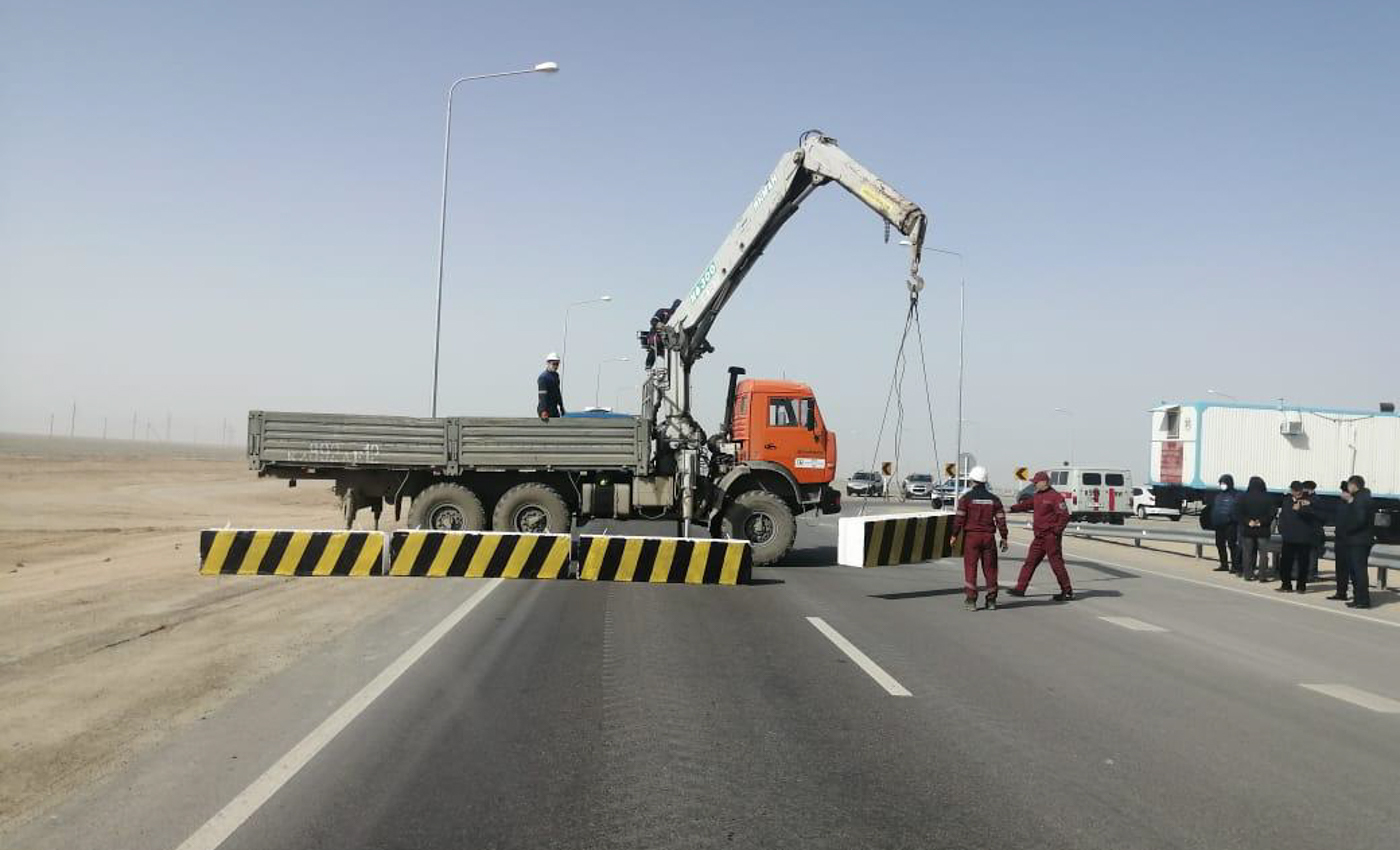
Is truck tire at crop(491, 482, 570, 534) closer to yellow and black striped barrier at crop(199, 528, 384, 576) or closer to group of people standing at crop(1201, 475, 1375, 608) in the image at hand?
yellow and black striped barrier at crop(199, 528, 384, 576)

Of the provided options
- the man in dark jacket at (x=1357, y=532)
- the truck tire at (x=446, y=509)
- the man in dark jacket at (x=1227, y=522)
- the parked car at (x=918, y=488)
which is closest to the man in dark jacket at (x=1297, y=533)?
the man in dark jacket at (x=1357, y=532)

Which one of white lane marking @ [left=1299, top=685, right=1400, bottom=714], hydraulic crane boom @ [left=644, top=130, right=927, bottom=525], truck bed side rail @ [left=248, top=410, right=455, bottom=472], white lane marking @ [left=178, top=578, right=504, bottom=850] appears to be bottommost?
white lane marking @ [left=178, top=578, right=504, bottom=850]

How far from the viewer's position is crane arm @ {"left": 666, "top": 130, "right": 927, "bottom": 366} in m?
16.5

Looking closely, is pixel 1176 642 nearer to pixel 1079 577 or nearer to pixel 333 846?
pixel 1079 577

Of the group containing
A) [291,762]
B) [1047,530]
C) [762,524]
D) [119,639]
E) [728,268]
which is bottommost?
[119,639]

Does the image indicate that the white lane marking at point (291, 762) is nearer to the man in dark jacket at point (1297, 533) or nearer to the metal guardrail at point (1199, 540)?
the man in dark jacket at point (1297, 533)

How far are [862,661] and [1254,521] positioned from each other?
1110 centimetres

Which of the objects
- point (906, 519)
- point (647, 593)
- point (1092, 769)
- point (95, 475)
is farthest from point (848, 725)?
point (95, 475)

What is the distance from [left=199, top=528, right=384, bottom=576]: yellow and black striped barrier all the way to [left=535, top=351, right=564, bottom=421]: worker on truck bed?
4450mm

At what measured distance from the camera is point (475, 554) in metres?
14.2

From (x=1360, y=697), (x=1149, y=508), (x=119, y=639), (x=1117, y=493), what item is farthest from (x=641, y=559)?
(x=1117, y=493)

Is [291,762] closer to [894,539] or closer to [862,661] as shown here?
[862,661]

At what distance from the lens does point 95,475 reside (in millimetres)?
55531

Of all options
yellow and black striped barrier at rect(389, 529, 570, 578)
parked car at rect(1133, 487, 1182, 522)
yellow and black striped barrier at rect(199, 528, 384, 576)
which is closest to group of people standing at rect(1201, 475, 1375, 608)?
yellow and black striped barrier at rect(389, 529, 570, 578)
